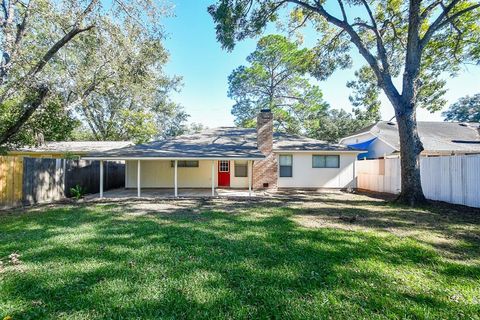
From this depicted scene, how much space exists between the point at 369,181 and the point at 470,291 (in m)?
13.3

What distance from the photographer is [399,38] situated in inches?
505

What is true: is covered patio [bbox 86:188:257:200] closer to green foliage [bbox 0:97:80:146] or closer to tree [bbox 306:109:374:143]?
green foliage [bbox 0:97:80:146]

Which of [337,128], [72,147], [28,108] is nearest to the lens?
[28,108]

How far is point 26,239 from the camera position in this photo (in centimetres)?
551

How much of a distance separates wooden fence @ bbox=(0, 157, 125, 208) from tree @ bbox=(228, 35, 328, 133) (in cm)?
1662

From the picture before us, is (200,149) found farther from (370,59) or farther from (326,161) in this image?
(370,59)

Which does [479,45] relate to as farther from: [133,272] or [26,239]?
[26,239]

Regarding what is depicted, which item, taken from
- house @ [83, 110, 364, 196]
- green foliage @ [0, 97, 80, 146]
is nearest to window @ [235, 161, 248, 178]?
house @ [83, 110, 364, 196]

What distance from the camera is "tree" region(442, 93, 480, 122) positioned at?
146 ft

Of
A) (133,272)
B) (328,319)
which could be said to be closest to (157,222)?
(133,272)

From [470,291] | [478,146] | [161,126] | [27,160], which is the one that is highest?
[161,126]

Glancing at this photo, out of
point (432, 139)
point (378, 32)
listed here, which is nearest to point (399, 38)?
point (378, 32)

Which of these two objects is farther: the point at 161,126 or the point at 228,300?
the point at 161,126

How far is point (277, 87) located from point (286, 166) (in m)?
13.7
